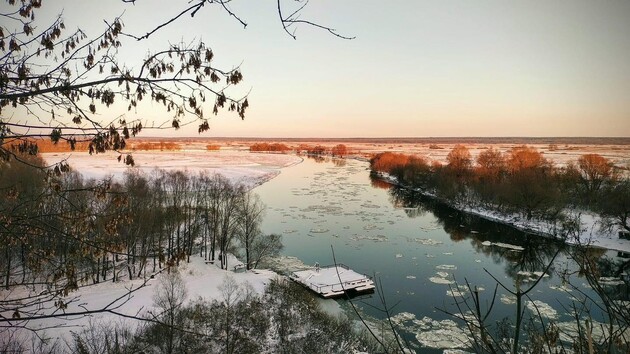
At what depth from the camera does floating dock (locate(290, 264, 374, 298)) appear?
68.5 feet

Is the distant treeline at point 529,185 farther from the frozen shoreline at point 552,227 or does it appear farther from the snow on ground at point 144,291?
the snow on ground at point 144,291

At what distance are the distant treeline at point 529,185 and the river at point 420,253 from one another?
13.5 feet

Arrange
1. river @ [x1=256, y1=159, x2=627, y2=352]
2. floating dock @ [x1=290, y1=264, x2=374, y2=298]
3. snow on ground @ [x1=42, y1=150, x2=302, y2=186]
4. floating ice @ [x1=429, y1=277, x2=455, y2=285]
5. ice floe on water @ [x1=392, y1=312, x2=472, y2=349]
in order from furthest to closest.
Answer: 1. snow on ground @ [x1=42, y1=150, x2=302, y2=186]
2. floating ice @ [x1=429, y1=277, x2=455, y2=285]
3. floating dock @ [x1=290, y1=264, x2=374, y2=298]
4. river @ [x1=256, y1=159, x2=627, y2=352]
5. ice floe on water @ [x1=392, y1=312, x2=472, y2=349]

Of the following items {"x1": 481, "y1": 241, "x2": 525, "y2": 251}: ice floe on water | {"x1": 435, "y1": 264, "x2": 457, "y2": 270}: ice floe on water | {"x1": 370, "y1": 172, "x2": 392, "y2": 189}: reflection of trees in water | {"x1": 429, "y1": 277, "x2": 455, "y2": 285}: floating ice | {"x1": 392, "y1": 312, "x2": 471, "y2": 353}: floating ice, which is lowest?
{"x1": 392, "y1": 312, "x2": 471, "y2": 353}: floating ice

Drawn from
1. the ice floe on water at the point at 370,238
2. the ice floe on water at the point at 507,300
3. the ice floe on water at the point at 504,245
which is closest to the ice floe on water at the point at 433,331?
the ice floe on water at the point at 507,300

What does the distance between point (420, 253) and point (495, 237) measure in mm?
9457

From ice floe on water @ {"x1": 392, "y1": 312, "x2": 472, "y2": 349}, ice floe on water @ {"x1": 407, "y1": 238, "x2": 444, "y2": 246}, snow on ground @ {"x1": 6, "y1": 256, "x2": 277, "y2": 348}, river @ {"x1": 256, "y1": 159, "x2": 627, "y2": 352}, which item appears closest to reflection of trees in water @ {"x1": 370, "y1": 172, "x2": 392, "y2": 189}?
river @ {"x1": 256, "y1": 159, "x2": 627, "y2": 352}

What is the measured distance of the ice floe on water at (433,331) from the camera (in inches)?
603

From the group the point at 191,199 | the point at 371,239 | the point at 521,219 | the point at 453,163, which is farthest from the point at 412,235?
the point at 453,163

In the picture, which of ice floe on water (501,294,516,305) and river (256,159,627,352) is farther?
ice floe on water (501,294,516,305)

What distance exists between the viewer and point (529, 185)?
38.2m

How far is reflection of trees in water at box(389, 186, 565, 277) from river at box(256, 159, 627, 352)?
0.24 feet

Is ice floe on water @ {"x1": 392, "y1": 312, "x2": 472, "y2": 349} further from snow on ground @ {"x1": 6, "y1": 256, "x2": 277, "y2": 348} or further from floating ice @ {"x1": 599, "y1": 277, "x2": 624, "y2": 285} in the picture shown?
floating ice @ {"x1": 599, "y1": 277, "x2": 624, "y2": 285}

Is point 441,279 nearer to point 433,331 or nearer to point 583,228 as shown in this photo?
point 433,331
